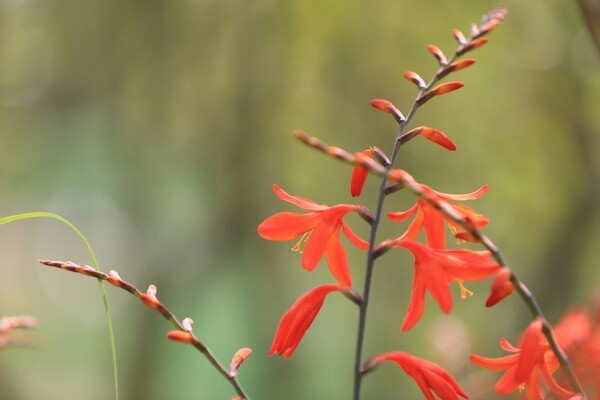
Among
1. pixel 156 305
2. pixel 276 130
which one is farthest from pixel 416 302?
pixel 276 130

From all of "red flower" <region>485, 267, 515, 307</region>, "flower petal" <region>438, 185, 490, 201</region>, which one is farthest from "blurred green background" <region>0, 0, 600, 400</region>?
"red flower" <region>485, 267, 515, 307</region>

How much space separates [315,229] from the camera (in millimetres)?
437

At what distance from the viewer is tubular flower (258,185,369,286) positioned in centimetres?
42

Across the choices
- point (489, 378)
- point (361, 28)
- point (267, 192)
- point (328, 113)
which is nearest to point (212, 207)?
point (267, 192)

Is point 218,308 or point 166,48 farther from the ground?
point 166,48

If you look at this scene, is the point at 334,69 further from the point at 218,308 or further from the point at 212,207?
the point at 218,308

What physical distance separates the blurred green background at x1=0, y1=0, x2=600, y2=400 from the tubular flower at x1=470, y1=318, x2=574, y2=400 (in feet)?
9.21

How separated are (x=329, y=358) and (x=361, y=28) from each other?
2.02m

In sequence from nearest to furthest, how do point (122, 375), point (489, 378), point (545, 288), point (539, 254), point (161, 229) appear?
point (489, 378) → point (545, 288) → point (539, 254) → point (122, 375) → point (161, 229)

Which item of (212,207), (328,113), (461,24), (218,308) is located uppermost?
(461,24)

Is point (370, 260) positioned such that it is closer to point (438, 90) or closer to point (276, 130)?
point (438, 90)

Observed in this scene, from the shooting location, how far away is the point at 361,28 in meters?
3.65

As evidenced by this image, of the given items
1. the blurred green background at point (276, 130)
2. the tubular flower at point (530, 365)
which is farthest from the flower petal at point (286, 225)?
the blurred green background at point (276, 130)

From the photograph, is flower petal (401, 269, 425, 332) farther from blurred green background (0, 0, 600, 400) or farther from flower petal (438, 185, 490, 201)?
blurred green background (0, 0, 600, 400)
